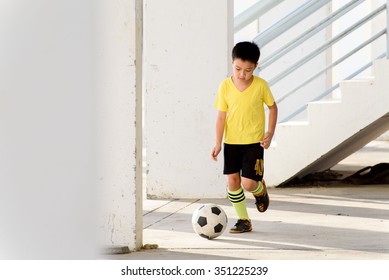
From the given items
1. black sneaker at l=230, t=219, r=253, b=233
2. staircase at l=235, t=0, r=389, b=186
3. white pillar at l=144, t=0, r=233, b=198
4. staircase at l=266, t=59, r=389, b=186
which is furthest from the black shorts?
staircase at l=266, t=59, r=389, b=186

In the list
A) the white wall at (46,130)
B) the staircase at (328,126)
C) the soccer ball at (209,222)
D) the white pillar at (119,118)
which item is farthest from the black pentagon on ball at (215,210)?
the staircase at (328,126)

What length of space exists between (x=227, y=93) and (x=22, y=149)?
166cm

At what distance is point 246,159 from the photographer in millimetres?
7793

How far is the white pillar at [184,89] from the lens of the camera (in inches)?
400

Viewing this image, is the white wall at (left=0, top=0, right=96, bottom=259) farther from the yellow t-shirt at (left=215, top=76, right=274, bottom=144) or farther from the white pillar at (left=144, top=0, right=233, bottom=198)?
the white pillar at (left=144, top=0, right=233, bottom=198)

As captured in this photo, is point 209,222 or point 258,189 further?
point 258,189

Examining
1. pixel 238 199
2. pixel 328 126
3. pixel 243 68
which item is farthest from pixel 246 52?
pixel 328 126

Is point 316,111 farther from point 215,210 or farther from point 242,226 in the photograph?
point 215,210

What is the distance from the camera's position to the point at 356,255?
659cm

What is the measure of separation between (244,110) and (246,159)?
0.35 metres

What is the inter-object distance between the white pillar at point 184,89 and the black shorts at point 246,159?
2284 millimetres

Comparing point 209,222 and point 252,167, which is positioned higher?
point 252,167

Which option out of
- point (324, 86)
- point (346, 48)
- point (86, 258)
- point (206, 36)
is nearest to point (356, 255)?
point (86, 258)

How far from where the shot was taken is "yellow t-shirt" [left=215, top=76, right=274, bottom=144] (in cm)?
777
